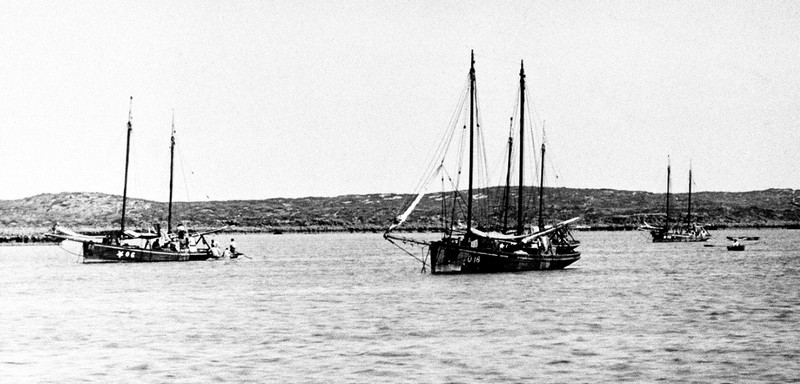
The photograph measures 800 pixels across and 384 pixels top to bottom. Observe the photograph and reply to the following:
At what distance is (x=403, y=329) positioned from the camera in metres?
41.4

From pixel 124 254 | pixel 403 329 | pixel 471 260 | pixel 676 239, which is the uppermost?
pixel 676 239

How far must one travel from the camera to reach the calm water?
103ft

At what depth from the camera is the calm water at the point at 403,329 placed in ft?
103

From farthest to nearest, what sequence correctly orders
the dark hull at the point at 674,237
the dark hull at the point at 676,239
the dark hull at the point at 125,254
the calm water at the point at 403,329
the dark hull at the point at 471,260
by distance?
1. the dark hull at the point at 674,237
2. the dark hull at the point at 676,239
3. the dark hull at the point at 125,254
4. the dark hull at the point at 471,260
5. the calm water at the point at 403,329

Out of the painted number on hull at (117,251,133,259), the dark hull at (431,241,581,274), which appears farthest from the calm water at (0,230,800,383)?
the painted number on hull at (117,251,133,259)

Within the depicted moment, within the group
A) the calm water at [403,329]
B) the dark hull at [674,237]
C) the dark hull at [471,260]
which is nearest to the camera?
the calm water at [403,329]

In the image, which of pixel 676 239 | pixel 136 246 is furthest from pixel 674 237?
pixel 136 246

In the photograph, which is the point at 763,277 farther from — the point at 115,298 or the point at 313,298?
the point at 115,298

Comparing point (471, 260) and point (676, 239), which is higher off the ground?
point (676, 239)

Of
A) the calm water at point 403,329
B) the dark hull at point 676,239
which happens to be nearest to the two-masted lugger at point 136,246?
the calm water at point 403,329

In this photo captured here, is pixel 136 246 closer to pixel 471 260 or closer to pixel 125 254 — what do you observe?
pixel 125 254

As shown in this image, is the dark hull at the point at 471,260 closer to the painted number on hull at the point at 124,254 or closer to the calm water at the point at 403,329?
the calm water at the point at 403,329

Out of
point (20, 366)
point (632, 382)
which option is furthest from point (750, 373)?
point (20, 366)

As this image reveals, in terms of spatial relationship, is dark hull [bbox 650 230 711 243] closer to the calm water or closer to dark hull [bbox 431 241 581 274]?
the calm water
